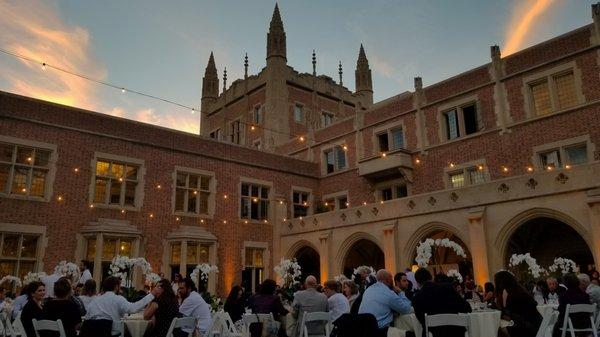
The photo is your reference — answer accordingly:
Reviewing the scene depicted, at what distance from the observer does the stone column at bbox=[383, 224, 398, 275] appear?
15.9 m

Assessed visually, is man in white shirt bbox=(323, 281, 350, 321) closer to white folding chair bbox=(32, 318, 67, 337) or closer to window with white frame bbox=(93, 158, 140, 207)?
white folding chair bbox=(32, 318, 67, 337)

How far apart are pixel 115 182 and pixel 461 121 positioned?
517 inches

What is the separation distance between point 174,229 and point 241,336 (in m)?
10.6

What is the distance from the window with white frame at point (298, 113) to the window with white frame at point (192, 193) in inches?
472

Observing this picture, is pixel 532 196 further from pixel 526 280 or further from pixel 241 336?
pixel 241 336

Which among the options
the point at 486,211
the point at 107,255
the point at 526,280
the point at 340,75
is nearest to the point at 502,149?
the point at 486,211

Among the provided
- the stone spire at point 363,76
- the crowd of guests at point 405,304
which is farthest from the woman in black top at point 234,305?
the stone spire at point 363,76

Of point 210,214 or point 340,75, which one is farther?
point 340,75

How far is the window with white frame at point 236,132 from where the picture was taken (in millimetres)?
31734

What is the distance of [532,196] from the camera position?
13.1 metres

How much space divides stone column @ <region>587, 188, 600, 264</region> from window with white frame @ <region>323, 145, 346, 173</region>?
455 inches

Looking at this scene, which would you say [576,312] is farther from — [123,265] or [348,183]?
[348,183]

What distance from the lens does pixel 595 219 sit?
38.5 ft

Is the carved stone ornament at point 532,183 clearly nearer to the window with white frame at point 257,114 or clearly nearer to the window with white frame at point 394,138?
the window with white frame at point 394,138
